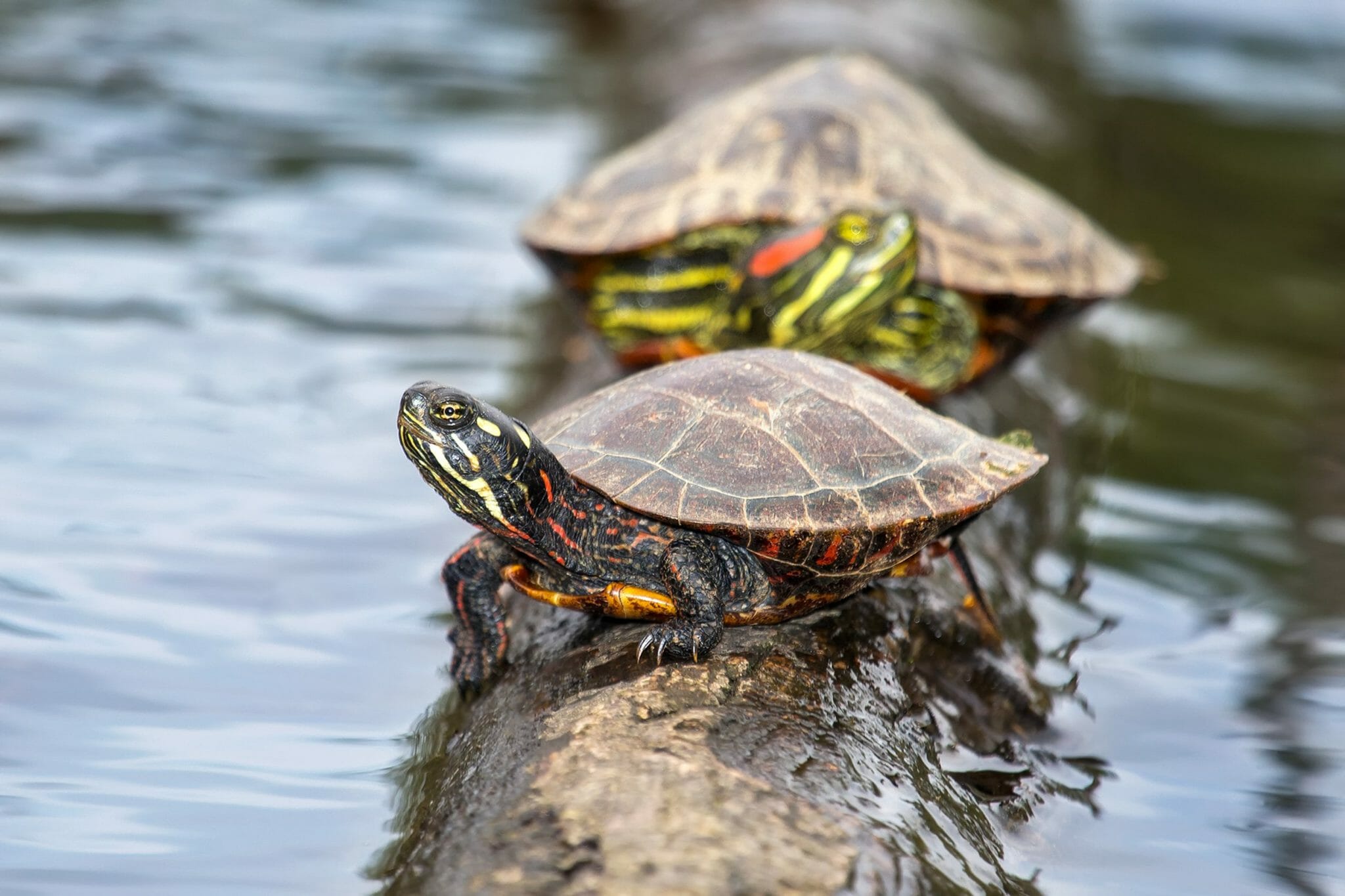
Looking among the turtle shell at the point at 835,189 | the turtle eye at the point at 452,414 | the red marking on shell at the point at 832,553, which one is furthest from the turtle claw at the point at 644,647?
the turtle shell at the point at 835,189

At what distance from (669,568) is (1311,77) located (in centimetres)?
1229

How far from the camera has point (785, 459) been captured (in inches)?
126

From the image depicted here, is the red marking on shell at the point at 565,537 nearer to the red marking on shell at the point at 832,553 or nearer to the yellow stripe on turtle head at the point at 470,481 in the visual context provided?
the yellow stripe on turtle head at the point at 470,481

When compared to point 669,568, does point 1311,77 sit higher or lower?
higher

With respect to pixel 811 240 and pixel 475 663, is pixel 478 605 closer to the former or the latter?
pixel 475 663

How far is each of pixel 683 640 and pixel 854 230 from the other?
195 cm

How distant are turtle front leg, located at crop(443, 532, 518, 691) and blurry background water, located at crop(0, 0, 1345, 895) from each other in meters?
0.38

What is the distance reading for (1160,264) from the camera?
339 inches

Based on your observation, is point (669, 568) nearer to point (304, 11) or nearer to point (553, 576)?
point (553, 576)

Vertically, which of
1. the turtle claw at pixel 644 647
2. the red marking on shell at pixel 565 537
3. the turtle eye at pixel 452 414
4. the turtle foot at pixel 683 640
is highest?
the turtle eye at pixel 452 414

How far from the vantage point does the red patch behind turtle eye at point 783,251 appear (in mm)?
4617

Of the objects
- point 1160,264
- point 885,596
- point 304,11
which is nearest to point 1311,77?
point 1160,264

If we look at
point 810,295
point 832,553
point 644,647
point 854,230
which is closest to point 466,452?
point 644,647

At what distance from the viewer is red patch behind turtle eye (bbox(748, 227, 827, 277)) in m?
4.62
